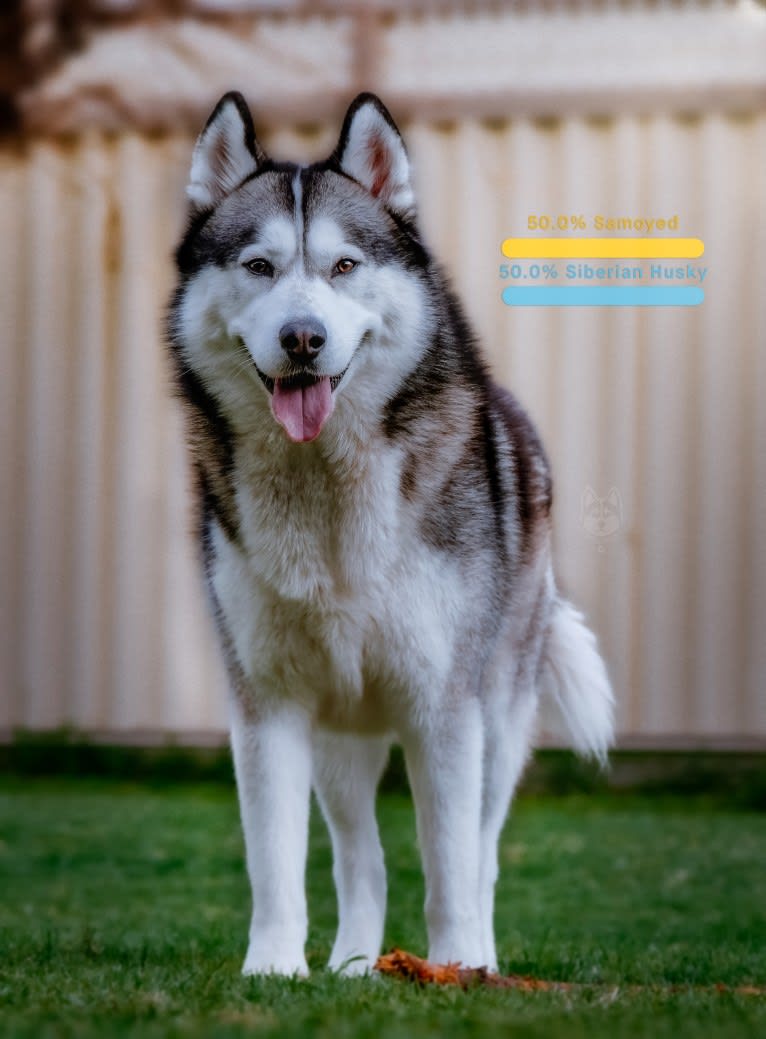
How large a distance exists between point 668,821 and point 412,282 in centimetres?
304

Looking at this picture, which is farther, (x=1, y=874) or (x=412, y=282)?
(x=1, y=874)

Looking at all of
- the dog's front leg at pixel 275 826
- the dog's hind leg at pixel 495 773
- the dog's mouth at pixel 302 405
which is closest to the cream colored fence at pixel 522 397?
the dog's hind leg at pixel 495 773

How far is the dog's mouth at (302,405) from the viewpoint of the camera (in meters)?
3.02

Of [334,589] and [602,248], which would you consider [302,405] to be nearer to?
[334,589]

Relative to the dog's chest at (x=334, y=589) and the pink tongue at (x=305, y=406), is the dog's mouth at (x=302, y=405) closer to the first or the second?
the pink tongue at (x=305, y=406)

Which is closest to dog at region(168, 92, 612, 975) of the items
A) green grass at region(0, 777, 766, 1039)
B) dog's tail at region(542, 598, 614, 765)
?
green grass at region(0, 777, 766, 1039)

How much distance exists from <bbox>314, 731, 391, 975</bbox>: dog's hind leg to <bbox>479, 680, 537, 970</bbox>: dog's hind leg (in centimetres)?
24

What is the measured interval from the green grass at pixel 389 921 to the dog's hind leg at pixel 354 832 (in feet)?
0.47

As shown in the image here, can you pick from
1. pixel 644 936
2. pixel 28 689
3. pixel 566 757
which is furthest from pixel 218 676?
pixel 644 936

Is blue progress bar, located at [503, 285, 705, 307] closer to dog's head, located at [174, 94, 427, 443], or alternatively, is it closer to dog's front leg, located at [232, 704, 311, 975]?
dog's head, located at [174, 94, 427, 443]

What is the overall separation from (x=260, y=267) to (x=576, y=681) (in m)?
1.63

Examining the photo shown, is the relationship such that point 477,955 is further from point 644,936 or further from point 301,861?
point 644,936

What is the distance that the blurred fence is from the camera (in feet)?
19.0

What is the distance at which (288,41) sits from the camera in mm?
6086
